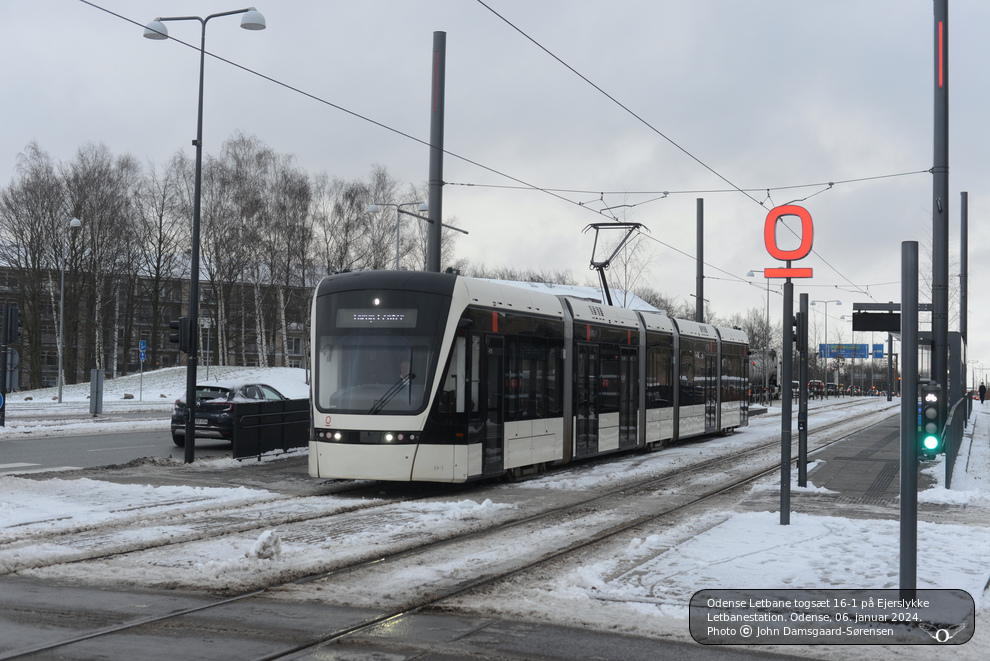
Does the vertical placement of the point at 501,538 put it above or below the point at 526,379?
below

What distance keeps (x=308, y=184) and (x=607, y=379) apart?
4227 cm

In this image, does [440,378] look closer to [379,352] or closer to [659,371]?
[379,352]

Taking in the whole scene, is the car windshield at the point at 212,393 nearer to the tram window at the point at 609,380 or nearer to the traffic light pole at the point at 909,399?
the tram window at the point at 609,380

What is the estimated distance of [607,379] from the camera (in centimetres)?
1833

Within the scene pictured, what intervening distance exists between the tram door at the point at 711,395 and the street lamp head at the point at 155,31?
1480 cm

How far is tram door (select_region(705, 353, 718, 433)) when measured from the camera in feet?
83.1

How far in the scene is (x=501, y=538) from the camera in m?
9.84

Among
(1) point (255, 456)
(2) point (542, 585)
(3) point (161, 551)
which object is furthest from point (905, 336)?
(1) point (255, 456)

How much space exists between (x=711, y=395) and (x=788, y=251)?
16.1 metres

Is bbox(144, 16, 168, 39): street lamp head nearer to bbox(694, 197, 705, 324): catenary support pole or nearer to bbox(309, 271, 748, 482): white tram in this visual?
bbox(309, 271, 748, 482): white tram

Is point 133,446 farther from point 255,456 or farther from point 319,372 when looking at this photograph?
point 319,372

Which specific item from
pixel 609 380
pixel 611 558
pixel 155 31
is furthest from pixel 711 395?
pixel 611 558

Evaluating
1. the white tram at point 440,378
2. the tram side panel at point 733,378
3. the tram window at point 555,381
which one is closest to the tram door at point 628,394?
the white tram at point 440,378

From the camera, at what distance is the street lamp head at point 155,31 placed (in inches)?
669
